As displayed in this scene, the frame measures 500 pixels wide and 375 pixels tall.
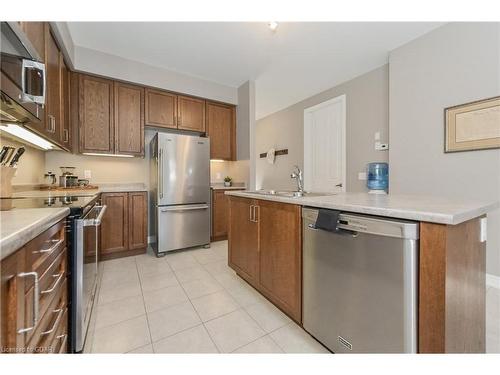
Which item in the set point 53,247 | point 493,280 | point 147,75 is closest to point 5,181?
point 53,247

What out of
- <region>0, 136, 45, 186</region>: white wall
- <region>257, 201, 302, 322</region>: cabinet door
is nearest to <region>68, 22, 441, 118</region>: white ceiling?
<region>0, 136, 45, 186</region>: white wall

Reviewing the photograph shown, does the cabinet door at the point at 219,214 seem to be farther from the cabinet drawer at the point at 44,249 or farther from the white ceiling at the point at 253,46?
the cabinet drawer at the point at 44,249

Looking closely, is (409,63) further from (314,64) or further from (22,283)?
(22,283)

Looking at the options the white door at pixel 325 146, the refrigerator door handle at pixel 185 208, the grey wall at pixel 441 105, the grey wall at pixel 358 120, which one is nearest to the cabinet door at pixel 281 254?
the refrigerator door handle at pixel 185 208

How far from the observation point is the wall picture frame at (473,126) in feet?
6.33

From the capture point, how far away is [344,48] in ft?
8.75

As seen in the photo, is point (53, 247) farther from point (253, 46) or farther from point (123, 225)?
point (253, 46)

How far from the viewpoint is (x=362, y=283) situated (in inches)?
40.3

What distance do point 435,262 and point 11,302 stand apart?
54.7 inches

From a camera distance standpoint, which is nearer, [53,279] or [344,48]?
[53,279]

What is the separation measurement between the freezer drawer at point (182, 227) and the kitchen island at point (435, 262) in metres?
1.69

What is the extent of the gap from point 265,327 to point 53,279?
1.25 metres

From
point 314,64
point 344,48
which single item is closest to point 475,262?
point 344,48

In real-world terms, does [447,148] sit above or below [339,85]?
below
